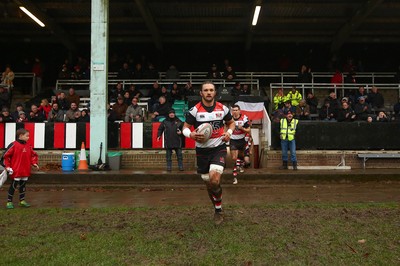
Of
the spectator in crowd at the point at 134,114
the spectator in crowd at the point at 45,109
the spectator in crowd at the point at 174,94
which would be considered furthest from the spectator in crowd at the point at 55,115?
the spectator in crowd at the point at 174,94

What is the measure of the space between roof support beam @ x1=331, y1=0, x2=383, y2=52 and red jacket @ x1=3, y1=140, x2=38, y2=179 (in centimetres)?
1925

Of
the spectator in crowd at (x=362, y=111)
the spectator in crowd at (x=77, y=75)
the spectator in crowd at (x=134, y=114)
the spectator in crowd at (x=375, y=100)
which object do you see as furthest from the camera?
the spectator in crowd at (x=77, y=75)

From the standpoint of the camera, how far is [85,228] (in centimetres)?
656

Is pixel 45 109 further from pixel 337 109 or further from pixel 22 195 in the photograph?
pixel 337 109

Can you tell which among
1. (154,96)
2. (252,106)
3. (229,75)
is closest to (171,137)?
(252,106)

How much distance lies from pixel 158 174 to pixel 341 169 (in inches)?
267

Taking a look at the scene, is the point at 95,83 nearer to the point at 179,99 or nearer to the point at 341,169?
the point at 179,99

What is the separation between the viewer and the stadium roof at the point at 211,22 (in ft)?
76.3

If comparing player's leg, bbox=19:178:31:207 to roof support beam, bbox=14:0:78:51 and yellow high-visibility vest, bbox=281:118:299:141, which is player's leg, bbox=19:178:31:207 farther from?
roof support beam, bbox=14:0:78:51

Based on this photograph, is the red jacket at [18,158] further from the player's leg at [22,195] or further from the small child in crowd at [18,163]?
the player's leg at [22,195]

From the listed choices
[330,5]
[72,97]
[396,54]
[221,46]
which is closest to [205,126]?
[72,97]

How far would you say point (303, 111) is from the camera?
17.9 m

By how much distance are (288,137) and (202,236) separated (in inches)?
381

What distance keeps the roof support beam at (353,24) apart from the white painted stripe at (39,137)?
57.8 feet
